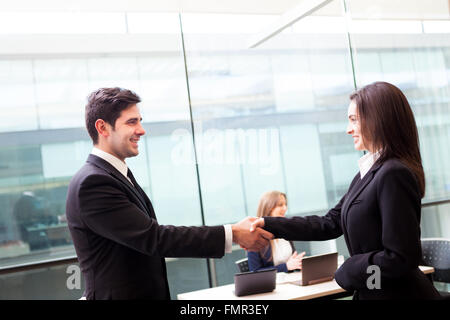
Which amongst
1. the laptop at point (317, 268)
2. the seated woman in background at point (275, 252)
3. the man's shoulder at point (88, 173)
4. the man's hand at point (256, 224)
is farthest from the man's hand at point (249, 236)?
the seated woman in background at point (275, 252)

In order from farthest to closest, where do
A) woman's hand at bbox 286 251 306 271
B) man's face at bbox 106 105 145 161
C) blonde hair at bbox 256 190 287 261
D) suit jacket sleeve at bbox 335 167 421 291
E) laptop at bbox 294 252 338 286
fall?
blonde hair at bbox 256 190 287 261 → woman's hand at bbox 286 251 306 271 → laptop at bbox 294 252 338 286 → man's face at bbox 106 105 145 161 → suit jacket sleeve at bbox 335 167 421 291

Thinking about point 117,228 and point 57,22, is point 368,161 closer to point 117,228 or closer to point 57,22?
point 117,228

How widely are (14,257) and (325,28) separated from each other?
3580 mm

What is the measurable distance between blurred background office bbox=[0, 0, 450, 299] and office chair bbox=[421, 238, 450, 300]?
97cm

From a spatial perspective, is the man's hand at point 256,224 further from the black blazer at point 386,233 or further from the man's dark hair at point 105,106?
the man's dark hair at point 105,106

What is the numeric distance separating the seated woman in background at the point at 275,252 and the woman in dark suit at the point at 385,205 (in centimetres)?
194

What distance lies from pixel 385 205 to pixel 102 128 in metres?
1.18

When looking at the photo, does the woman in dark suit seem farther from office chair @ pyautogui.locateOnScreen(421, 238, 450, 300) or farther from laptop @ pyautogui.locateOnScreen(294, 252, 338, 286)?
office chair @ pyautogui.locateOnScreen(421, 238, 450, 300)

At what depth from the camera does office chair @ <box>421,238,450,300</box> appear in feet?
12.1

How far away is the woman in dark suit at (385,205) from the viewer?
1772 millimetres

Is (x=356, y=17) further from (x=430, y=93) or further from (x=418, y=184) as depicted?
(x=418, y=184)

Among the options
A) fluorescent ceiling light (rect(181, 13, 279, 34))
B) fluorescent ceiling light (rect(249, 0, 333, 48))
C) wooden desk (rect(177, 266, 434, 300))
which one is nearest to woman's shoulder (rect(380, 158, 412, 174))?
wooden desk (rect(177, 266, 434, 300))

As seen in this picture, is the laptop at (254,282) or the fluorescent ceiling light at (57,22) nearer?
the laptop at (254,282)
